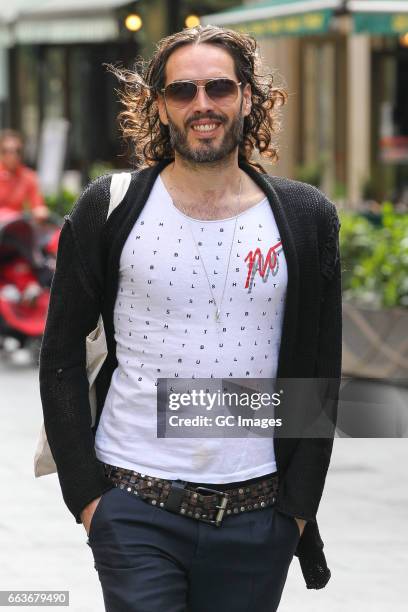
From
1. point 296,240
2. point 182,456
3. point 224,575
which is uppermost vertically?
point 296,240

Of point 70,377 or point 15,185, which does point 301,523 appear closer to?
point 70,377

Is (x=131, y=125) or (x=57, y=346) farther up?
(x=131, y=125)

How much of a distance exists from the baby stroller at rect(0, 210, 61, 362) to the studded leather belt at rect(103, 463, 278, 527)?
351 inches

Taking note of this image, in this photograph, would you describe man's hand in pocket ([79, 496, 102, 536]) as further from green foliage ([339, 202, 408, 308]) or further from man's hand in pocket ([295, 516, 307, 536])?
green foliage ([339, 202, 408, 308])

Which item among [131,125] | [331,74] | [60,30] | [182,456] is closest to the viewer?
[182,456]

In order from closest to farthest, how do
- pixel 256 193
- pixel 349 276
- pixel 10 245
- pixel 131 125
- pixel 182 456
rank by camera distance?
pixel 182 456
pixel 256 193
pixel 131 125
pixel 349 276
pixel 10 245

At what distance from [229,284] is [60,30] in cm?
1651

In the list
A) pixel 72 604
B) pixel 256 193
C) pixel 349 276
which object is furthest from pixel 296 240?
pixel 349 276

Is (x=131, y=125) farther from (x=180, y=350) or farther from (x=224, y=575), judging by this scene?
(x=224, y=575)

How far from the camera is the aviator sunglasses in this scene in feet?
10.9

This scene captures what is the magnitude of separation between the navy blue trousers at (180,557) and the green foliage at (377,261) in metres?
6.18

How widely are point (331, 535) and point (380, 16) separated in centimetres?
604

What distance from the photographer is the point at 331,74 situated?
21641 mm

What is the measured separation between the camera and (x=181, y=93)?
336cm
